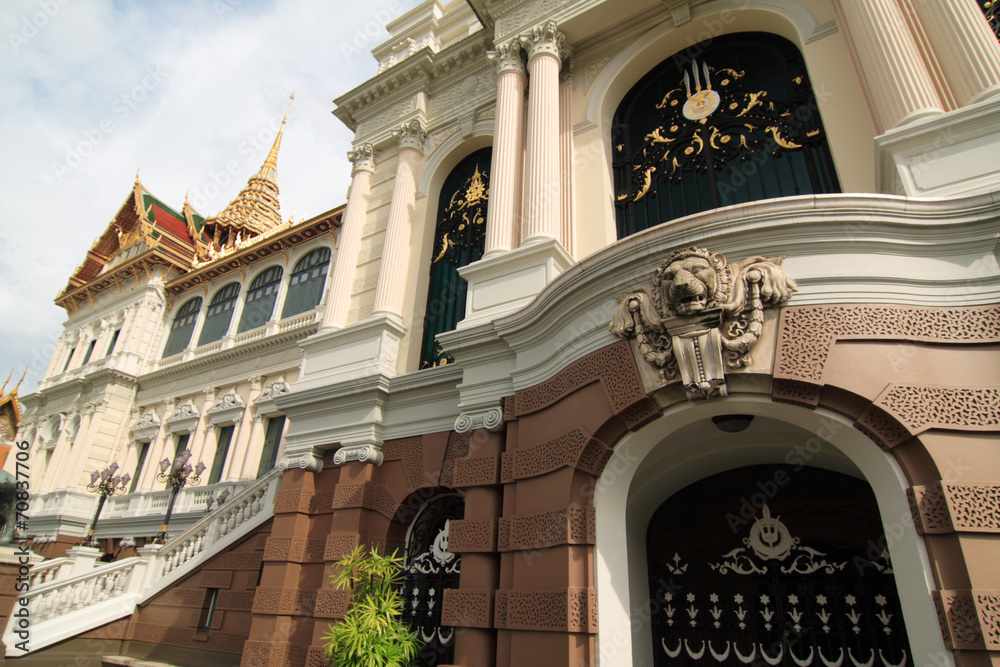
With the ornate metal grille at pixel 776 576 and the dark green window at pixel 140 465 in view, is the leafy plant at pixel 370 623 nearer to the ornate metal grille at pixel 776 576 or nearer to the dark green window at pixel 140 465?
the ornate metal grille at pixel 776 576

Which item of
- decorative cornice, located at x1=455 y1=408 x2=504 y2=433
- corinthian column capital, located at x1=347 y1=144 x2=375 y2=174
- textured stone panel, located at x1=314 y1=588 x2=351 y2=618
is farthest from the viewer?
corinthian column capital, located at x1=347 y1=144 x2=375 y2=174

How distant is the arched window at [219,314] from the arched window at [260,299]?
881 mm

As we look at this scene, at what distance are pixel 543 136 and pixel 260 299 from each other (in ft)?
61.3

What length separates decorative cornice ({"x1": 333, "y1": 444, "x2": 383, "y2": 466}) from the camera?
29.3 ft

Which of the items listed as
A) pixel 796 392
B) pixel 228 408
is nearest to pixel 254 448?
pixel 228 408

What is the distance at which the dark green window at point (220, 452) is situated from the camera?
2138 centimetres

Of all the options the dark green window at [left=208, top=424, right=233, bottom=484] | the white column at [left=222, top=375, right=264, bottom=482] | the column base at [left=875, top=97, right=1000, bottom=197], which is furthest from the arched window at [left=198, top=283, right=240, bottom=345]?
the column base at [left=875, top=97, right=1000, bottom=197]

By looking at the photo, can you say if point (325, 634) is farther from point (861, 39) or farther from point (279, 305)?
point (279, 305)

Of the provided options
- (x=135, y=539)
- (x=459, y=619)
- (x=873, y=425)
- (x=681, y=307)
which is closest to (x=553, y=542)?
(x=459, y=619)

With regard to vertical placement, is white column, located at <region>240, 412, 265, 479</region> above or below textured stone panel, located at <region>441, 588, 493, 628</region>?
above

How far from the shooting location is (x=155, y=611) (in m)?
11.5

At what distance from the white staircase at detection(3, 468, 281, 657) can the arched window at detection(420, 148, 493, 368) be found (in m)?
3.93

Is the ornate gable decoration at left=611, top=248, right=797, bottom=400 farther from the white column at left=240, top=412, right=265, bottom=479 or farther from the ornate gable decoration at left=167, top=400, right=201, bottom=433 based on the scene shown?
the ornate gable decoration at left=167, top=400, right=201, bottom=433

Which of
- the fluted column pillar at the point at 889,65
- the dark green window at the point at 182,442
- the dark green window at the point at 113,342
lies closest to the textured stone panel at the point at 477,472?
the fluted column pillar at the point at 889,65
